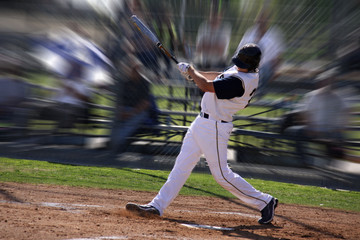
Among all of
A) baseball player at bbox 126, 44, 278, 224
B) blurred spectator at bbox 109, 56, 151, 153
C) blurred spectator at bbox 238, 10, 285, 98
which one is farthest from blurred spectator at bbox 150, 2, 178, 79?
baseball player at bbox 126, 44, 278, 224

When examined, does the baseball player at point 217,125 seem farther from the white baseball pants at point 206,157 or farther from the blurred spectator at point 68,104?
the blurred spectator at point 68,104

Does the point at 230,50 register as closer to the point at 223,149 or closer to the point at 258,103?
the point at 258,103

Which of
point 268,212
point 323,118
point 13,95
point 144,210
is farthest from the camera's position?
point 13,95

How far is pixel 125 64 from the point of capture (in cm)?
595

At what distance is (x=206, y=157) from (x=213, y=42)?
8.54ft

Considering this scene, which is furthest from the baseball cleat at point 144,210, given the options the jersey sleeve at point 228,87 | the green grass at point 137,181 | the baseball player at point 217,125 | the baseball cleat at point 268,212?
the green grass at point 137,181

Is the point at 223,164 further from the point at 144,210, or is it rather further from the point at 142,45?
the point at 142,45

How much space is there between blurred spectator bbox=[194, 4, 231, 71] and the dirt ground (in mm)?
1962

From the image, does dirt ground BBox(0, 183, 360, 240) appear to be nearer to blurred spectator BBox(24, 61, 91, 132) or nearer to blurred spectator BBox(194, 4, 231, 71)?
blurred spectator BBox(24, 61, 91, 132)

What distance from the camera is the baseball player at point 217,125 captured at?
3455 mm

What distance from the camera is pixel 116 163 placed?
5.91m

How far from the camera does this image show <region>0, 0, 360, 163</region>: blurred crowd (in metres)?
5.65

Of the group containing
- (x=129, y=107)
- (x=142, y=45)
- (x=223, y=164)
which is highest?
(x=142, y=45)

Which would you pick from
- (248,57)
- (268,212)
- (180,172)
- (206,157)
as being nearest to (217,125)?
(206,157)
